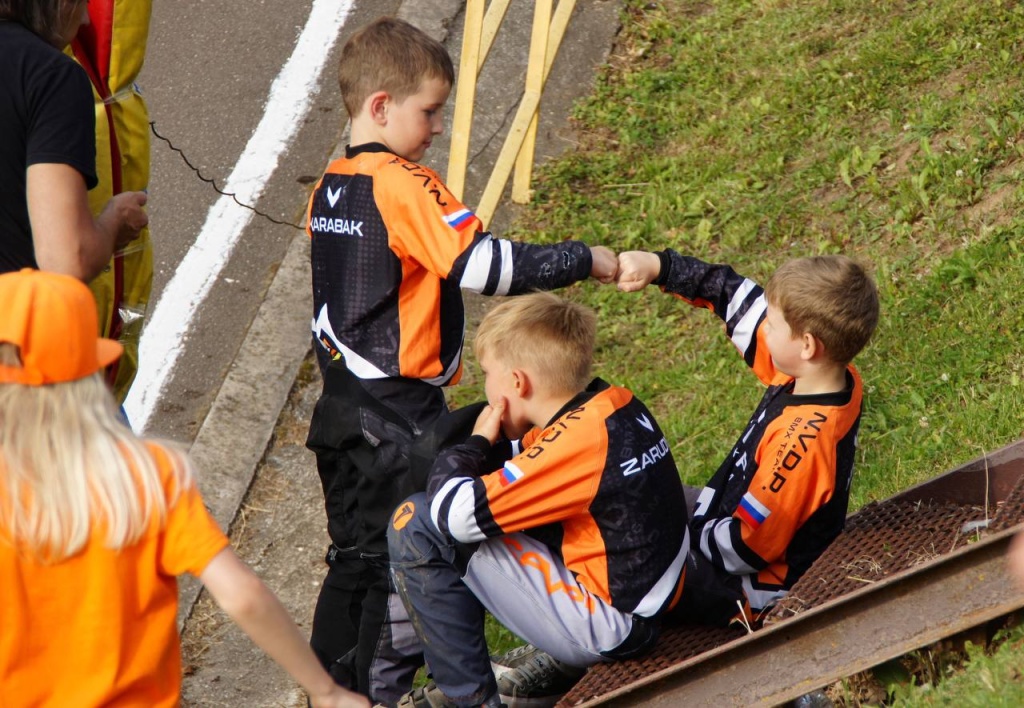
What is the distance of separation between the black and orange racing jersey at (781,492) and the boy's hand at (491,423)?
71cm

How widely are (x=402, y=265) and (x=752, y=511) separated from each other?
128 centimetres

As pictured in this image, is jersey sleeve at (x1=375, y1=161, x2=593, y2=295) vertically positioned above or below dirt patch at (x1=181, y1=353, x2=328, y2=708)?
above

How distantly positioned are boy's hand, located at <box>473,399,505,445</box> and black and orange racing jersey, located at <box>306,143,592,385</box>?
30cm

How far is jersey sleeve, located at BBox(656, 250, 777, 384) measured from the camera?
12.8 feet

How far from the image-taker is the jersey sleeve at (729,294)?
3.91 m

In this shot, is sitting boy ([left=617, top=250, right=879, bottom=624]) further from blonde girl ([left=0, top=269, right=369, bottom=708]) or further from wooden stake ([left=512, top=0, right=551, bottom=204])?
wooden stake ([left=512, top=0, right=551, bottom=204])

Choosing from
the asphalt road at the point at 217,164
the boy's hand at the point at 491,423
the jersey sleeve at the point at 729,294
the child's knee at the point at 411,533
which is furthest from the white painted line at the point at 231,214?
the jersey sleeve at the point at 729,294

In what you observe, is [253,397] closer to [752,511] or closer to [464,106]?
[464,106]

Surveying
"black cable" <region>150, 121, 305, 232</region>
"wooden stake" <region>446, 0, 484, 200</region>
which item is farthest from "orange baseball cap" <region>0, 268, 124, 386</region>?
"black cable" <region>150, 121, 305, 232</region>

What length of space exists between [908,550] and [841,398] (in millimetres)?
479

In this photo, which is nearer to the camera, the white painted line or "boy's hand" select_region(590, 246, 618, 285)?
"boy's hand" select_region(590, 246, 618, 285)

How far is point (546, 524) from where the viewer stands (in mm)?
3510

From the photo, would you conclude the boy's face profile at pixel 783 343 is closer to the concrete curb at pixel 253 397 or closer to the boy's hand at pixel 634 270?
the boy's hand at pixel 634 270

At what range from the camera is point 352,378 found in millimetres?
3740
